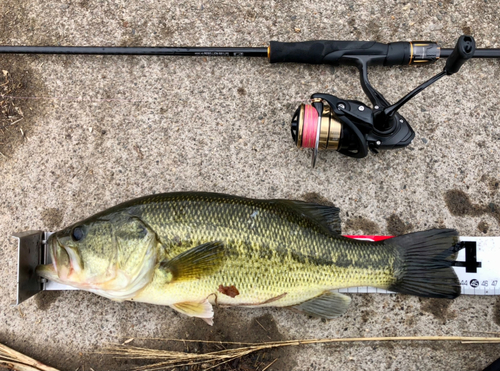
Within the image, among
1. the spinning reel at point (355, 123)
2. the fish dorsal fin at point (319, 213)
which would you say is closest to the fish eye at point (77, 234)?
the fish dorsal fin at point (319, 213)

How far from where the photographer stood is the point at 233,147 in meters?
2.70

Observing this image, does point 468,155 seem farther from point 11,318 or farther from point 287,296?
point 11,318

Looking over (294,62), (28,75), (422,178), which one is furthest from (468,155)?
(28,75)

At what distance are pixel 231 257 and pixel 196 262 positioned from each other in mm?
210

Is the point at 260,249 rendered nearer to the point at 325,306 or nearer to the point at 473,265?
the point at 325,306

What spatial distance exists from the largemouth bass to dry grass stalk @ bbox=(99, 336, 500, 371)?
16.5 inches

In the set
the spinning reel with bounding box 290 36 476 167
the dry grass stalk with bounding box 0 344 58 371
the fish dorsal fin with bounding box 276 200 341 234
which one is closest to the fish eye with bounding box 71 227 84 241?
the dry grass stalk with bounding box 0 344 58 371

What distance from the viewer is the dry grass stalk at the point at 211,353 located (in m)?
2.47

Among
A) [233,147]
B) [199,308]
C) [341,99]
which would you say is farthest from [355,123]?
[199,308]

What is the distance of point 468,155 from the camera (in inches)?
105

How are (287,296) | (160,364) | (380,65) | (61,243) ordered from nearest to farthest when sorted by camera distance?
(61,243), (287,296), (160,364), (380,65)

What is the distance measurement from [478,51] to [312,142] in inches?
56.3

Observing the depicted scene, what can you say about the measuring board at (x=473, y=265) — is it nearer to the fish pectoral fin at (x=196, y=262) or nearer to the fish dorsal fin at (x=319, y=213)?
the fish dorsal fin at (x=319, y=213)

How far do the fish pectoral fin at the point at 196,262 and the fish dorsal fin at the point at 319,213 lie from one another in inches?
21.4
